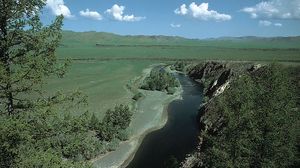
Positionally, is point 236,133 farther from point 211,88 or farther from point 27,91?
point 211,88

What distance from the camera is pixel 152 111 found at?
2581 inches

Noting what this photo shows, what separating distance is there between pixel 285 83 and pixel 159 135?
2928 cm

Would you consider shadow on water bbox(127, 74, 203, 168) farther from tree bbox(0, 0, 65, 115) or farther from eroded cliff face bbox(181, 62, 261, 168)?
tree bbox(0, 0, 65, 115)

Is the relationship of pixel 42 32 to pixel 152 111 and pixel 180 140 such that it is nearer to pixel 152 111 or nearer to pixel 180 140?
pixel 180 140

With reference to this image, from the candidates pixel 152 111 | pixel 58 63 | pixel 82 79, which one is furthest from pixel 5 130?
pixel 82 79

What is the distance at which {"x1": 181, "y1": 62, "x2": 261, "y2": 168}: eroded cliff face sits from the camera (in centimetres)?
3897

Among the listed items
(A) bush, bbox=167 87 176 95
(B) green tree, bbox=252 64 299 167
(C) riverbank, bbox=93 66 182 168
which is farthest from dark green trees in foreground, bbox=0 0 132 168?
(A) bush, bbox=167 87 176 95

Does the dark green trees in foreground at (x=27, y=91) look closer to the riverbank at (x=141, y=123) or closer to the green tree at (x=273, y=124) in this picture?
the green tree at (x=273, y=124)

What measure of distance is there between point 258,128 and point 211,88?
178 feet

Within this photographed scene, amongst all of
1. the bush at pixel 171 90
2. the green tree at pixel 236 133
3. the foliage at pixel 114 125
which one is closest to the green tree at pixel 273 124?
the green tree at pixel 236 133

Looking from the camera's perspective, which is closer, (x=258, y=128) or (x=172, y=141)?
(x=258, y=128)

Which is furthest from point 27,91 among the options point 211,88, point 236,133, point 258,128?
point 211,88

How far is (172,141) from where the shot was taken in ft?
163

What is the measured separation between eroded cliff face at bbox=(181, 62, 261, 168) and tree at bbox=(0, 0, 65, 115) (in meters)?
18.6
